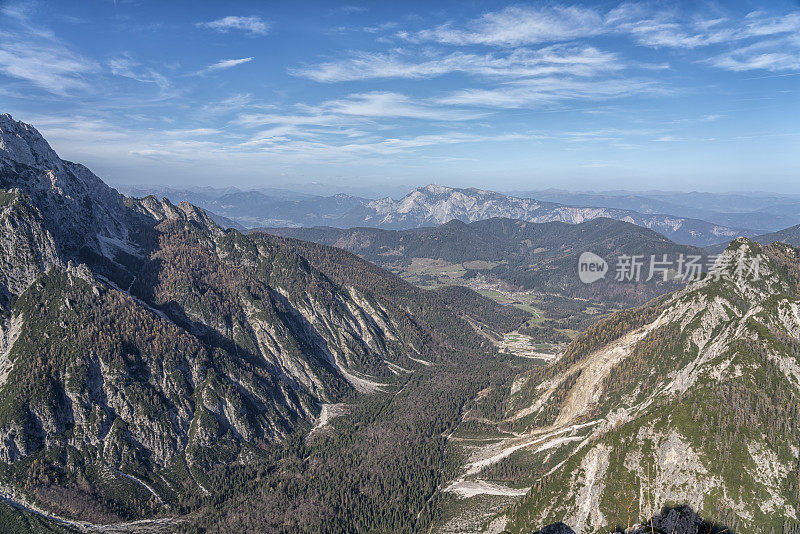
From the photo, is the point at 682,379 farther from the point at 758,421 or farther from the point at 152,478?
the point at 152,478

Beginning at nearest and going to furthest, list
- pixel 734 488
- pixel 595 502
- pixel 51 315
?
pixel 734 488, pixel 595 502, pixel 51 315

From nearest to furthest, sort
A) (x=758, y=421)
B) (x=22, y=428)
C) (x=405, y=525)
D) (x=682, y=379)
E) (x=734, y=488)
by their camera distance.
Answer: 1. (x=734, y=488)
2. (x=758, y=421)
3. (x=682, y=379)
4. (x=405, y=525)
5. (x=22, y=428)

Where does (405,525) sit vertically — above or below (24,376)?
below

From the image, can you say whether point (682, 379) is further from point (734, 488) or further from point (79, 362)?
point (79, 362)

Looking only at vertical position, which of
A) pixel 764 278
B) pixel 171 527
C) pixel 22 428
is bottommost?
pixel 171 527

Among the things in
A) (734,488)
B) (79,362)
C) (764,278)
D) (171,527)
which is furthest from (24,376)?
(764,278)

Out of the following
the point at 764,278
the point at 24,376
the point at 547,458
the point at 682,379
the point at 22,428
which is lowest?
the point at 547,458

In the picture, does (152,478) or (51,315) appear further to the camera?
(51,315)

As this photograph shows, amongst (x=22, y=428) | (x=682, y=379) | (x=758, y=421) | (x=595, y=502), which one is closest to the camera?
(x=758, y=421)

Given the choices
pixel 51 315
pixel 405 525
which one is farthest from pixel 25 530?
pixel 405 525
